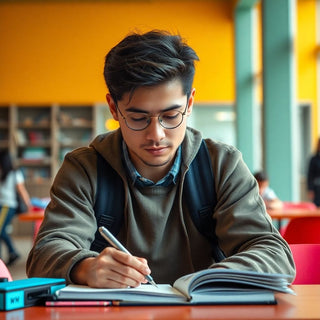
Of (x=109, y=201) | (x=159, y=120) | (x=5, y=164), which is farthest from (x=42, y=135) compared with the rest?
(x=159, y=120)

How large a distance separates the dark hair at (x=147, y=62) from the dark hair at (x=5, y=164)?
5.96m

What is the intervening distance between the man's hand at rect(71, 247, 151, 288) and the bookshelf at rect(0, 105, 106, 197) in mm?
10082

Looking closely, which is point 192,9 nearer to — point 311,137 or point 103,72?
point 311,137

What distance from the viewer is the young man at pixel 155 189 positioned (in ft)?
5.38

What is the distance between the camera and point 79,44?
38.1ft

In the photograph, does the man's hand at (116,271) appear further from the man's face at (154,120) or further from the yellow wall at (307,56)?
the yellow wall at (307,56)

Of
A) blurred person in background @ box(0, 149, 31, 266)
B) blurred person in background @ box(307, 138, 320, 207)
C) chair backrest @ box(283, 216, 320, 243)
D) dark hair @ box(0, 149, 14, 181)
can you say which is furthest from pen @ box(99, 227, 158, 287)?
blurred person in background @ box(307, 138, 320, 207)

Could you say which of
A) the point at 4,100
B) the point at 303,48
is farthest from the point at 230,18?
the point at 4,100

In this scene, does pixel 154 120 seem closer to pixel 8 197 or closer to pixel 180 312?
pixel 180 312

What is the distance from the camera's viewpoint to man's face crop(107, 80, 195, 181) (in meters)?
1.64

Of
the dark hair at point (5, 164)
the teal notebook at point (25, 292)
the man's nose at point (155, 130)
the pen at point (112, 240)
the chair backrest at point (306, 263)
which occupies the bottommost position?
the dark hair at point (5, 164)

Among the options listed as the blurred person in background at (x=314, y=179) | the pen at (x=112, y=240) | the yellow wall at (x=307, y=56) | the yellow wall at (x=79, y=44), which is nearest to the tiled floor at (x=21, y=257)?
the yellow wall at (x=79, y=44)

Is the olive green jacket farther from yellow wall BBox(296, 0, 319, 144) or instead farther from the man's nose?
yellow wall BBox(296, 0, 319, 144)

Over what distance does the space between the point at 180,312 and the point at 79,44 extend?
10.8 meters
